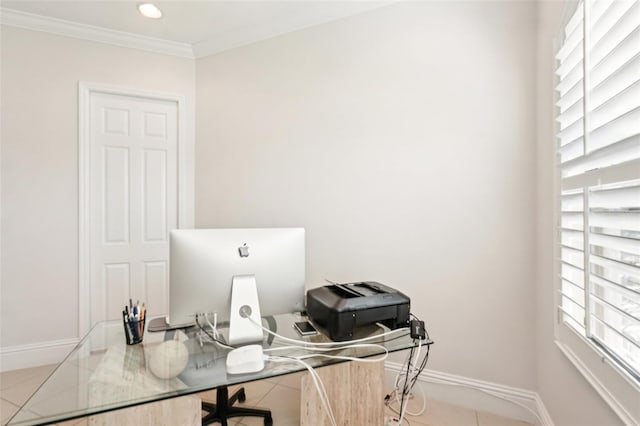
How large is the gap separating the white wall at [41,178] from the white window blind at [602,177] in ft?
10.7

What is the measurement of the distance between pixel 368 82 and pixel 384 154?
54 centimetres

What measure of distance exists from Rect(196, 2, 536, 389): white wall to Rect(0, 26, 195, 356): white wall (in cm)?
136

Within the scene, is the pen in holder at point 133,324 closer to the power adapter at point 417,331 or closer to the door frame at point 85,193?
the power adapter at point 417,331

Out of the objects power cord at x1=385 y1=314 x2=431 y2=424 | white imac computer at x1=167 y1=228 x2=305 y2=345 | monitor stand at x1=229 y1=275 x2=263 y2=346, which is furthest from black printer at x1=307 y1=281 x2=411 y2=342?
power cord at x1=385 y1=314 x2=431 y2=424

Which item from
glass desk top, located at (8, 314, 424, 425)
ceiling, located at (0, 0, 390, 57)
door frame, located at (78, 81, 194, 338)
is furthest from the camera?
door frame, located at (78, 81, 194, 338)

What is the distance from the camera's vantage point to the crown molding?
2.53 m

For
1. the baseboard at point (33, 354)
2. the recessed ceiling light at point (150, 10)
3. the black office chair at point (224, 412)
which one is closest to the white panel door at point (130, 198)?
the baseboard at point (33, 354)

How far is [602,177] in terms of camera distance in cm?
A: 116

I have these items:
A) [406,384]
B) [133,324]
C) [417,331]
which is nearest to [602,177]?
[417,331]

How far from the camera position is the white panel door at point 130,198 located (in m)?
2.82

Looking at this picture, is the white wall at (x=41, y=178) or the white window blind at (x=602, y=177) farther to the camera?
the white wall at (x=41, y=178)

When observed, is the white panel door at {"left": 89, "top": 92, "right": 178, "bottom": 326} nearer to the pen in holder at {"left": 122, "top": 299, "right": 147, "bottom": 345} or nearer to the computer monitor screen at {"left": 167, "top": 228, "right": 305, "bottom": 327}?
the pen in holder at {"left": 122, "top": 299, "right": 147, "bottom": 345}

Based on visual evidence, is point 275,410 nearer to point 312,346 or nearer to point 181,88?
point 312,346

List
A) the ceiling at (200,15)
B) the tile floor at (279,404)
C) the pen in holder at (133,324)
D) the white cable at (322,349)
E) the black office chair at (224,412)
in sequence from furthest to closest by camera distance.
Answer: the ceiling at (200,15)
the tile floor at (279,404)
the black office chair at (224,412)
the pen in holder at (133,324)
the white cable at (322,349)
